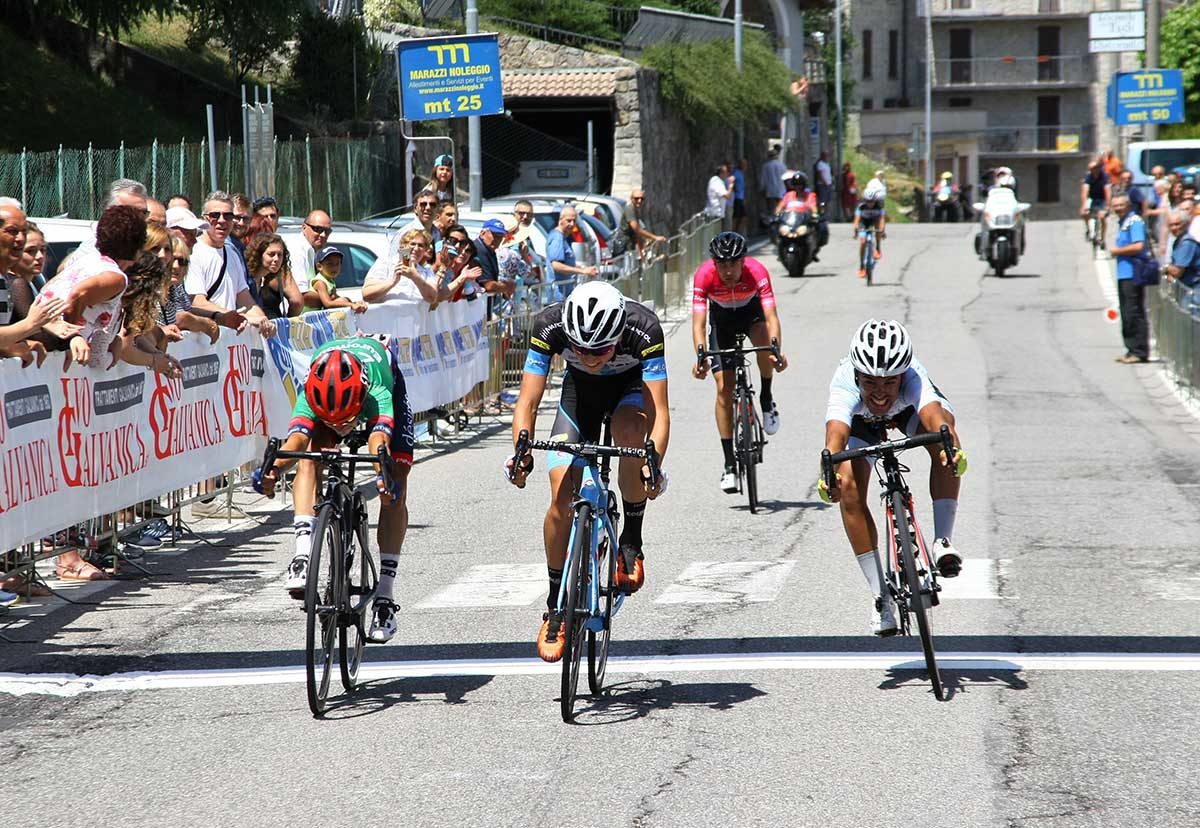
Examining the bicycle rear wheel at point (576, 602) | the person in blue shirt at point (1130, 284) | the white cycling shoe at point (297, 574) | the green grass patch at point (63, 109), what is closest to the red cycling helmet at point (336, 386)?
the white cycling shoe at point (297, 574)

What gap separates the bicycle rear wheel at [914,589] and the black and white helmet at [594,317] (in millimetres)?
1496

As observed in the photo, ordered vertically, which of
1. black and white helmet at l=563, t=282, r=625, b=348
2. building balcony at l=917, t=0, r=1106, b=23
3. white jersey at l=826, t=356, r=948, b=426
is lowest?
white jersey at l=826, t=356, r=948, b=426

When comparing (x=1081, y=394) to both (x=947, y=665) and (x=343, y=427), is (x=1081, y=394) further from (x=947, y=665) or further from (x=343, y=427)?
(x=343, y=427)

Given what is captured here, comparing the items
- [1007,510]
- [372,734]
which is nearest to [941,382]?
[1007,510]

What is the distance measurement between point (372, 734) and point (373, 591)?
98 cm

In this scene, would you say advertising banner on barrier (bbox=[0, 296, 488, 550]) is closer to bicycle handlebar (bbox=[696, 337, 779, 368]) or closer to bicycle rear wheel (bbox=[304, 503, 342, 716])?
bicycle rear wheel (bbox=[304, 503, 342, 716])

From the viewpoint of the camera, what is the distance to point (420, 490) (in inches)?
556

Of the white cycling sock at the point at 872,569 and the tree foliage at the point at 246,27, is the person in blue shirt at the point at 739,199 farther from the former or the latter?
the white cycling sock at the point at 872,569

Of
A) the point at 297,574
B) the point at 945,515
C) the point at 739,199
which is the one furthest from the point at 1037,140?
the point at 297,574

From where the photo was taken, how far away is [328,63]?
1387 inches

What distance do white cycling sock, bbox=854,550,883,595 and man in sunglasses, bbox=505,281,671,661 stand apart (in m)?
1.04

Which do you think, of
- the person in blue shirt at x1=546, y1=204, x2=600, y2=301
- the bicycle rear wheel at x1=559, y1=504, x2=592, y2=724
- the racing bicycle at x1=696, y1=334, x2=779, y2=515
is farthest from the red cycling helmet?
the person in blue shirt at x1=546, y1=204, x2=600, y2=301

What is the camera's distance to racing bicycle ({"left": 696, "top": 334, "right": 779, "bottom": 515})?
12.7 meters

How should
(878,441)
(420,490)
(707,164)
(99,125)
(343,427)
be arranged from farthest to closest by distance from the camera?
(707,164) < (99,125) < (420,490) < (878,441) < (343,427)
